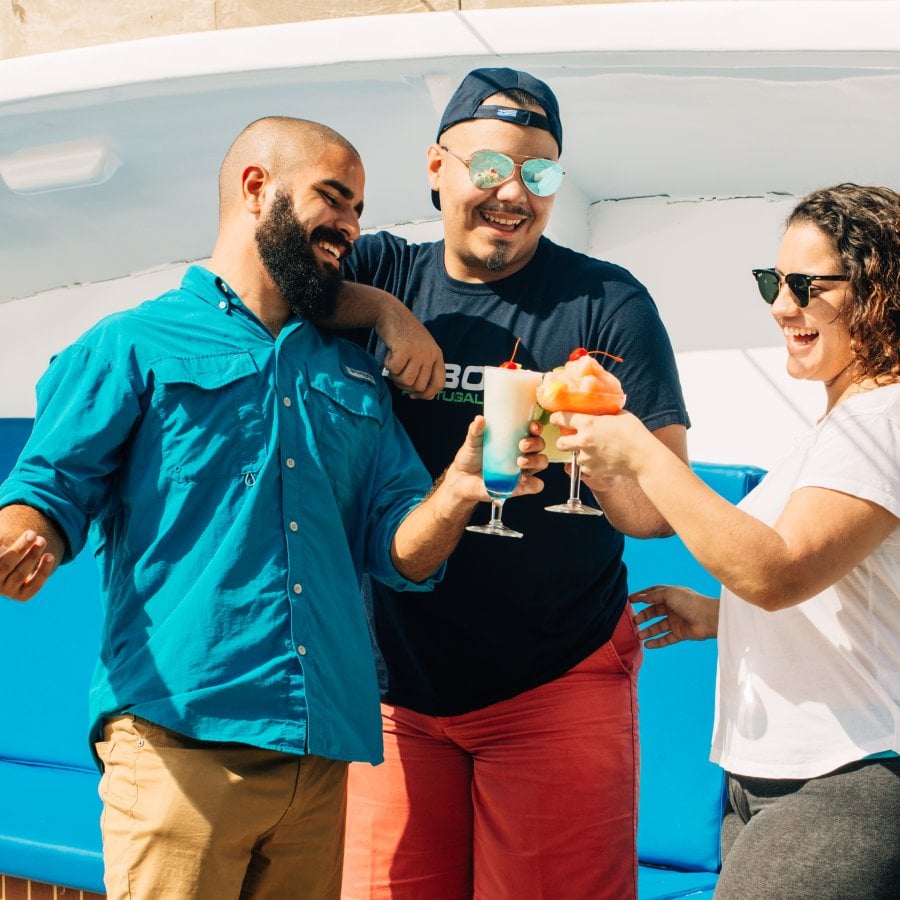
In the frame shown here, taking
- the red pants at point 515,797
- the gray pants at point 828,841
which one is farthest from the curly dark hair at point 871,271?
the red pants at point 515,797

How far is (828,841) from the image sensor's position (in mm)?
1743

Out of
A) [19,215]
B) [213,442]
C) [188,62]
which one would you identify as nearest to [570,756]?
[213,442]

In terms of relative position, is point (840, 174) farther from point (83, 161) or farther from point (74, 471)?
point (74, 471)

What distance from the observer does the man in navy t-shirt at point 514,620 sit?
7.75 ft

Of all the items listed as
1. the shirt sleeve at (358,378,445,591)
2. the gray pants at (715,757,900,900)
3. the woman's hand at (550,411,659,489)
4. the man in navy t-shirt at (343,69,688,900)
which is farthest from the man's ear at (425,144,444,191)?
the gray pants at (715,757,900,900)

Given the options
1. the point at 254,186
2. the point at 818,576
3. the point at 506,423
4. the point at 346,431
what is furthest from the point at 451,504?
the point at 254,186

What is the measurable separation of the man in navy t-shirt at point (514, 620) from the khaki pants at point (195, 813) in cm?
45

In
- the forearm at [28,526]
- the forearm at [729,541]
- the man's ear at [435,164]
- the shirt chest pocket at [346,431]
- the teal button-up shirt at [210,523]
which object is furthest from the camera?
the man's ear at [435,164]

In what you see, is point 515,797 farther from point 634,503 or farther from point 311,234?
point 311,234

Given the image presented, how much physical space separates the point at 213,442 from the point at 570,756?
0.93 meters

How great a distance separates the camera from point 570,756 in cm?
237

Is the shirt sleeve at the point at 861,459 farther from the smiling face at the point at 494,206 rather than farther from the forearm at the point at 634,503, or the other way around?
the smiling face at the point at 494,206

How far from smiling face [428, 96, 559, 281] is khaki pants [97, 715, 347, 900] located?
3.37 feet

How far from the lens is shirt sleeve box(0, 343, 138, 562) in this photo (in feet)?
6.33
